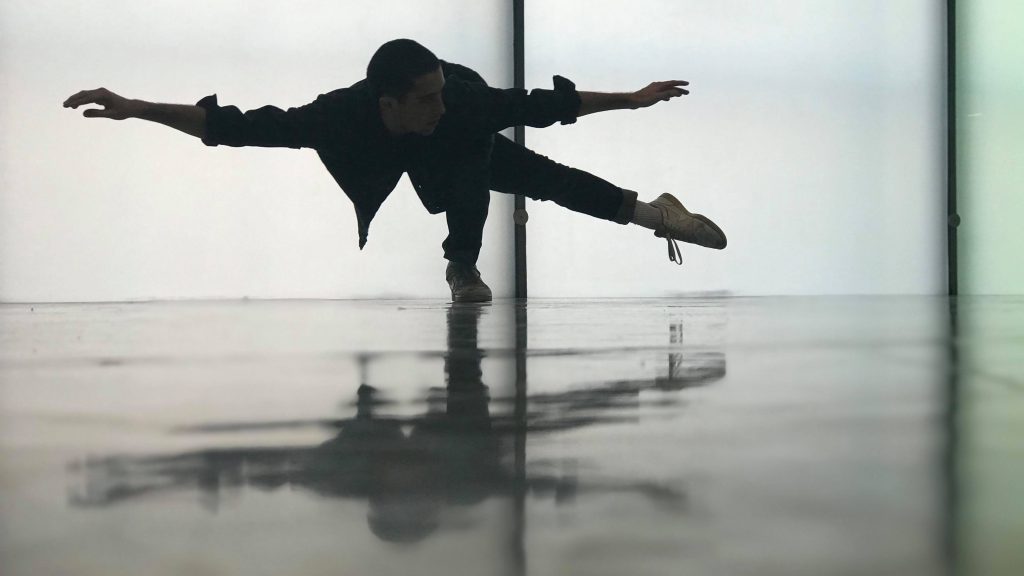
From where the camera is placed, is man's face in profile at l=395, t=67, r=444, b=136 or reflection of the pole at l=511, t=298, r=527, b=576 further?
man's face in profile at l=395, t=67, r=444, b=136

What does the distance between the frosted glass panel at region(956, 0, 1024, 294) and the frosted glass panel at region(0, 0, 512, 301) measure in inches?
88.5

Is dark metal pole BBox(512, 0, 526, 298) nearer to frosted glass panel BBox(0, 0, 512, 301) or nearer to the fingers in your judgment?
frosted glass panel BBox(0, 0, 512, 301)

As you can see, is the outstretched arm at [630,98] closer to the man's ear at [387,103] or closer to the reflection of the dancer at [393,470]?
the man's ear at [387,103]

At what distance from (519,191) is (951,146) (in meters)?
3.07

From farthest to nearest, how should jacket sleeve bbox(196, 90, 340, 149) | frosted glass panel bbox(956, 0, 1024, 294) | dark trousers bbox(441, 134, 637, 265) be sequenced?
frosted glass panel bbox(956, 0, 1024, 294), dark trousers bbox(441, 134, 637, 265), jacket sleeve bbox(196, 90, 340, 149)

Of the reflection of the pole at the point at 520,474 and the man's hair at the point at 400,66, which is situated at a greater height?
the man's hair at the point at 400,66

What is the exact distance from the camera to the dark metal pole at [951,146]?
468cm

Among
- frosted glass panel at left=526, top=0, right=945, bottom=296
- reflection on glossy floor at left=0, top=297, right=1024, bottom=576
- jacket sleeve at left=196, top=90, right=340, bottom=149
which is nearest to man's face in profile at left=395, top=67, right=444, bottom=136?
jacket sleeve at left=196, top=90, right=340, bottom=149

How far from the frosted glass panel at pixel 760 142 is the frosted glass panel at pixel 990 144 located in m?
0.11

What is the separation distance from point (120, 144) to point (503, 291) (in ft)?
5.33

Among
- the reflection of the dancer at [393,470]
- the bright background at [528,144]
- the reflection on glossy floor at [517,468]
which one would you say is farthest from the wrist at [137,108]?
the bright background at [528,144]

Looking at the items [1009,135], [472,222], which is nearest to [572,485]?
[472,222]

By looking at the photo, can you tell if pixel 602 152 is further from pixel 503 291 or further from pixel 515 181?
pixel 515 181

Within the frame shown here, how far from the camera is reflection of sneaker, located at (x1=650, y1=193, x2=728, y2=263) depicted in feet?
8.29
